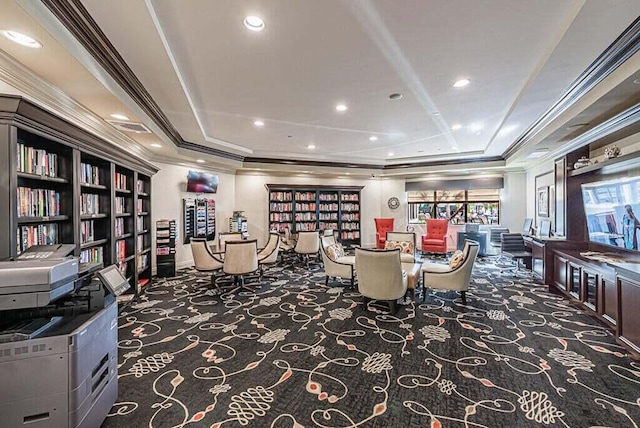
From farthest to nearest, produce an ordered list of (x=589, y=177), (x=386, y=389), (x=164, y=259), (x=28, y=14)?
(x=164, y=259), (x=589, y=177), (x=386, y=389), (x=28, y=14)

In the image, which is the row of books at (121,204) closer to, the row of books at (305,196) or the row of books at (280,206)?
the row of books at (280,206)

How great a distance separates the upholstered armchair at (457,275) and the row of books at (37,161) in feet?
15.4

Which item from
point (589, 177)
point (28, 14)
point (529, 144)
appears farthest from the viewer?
point (529, 144)

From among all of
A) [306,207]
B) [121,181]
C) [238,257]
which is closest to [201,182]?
[121,181]

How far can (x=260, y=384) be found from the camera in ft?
7.77

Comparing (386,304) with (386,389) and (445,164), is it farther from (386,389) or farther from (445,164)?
(445,164)

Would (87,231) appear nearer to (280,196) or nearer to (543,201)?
(280,196)

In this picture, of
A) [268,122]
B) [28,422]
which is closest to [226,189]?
[268,122]

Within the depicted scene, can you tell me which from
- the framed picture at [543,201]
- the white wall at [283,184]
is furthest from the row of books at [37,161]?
the framed picture at [543,201]

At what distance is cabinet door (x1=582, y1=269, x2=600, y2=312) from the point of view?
3586mm

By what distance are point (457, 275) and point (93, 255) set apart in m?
4.94

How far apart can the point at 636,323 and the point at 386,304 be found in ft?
8.44

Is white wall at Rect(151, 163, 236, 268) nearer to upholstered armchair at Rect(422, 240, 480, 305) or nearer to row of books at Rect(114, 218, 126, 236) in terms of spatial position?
row of books at Rect(114, 218, 126, 236)

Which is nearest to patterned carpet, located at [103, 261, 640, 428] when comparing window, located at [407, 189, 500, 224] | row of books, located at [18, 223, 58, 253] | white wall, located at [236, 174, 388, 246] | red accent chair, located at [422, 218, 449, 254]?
row of books, located at [18, 223, 58, 253]
